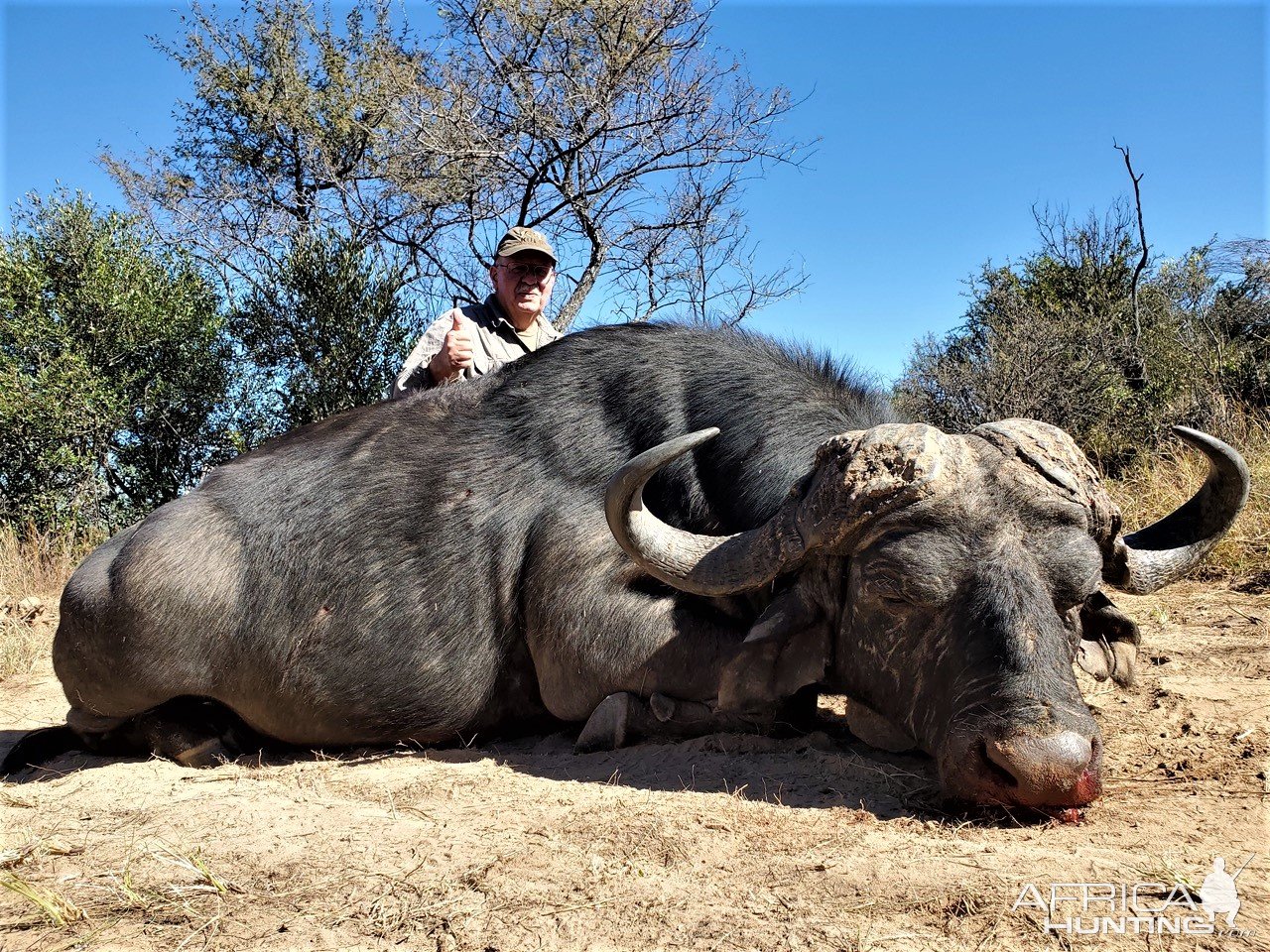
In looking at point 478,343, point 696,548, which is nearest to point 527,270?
point 478,343

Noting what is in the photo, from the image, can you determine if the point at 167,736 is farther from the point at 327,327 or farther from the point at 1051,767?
the point at 327,327

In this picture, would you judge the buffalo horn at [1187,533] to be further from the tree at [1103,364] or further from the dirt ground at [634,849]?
the tree at [1103,364]

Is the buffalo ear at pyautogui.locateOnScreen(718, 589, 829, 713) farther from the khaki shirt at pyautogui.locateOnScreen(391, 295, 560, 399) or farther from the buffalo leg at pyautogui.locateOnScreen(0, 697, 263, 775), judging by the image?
the khaki shirt at pyautogui.locateOnScreen(391, 295, 560, 399)

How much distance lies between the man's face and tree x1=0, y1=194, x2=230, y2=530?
6854 millimetres

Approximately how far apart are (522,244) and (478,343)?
2.40 feet

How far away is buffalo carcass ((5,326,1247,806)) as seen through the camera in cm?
343

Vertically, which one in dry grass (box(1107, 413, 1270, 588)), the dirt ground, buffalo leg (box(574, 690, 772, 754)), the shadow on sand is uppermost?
dry grass (box(1107, 413, 1270, 588))

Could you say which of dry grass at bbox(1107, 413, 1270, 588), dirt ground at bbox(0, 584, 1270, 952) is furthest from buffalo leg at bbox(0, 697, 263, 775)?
dry grass at bbox(1107, 413, 1270, 588)

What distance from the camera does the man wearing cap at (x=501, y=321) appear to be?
6.44 metres

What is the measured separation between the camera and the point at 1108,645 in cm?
400

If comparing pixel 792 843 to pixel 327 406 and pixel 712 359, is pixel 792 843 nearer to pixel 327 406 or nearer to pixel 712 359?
pixel 712 359

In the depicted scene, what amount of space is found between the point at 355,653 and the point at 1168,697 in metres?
3.73

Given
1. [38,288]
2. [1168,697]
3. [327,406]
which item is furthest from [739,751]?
[38,288]

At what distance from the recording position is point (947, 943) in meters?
2.26
